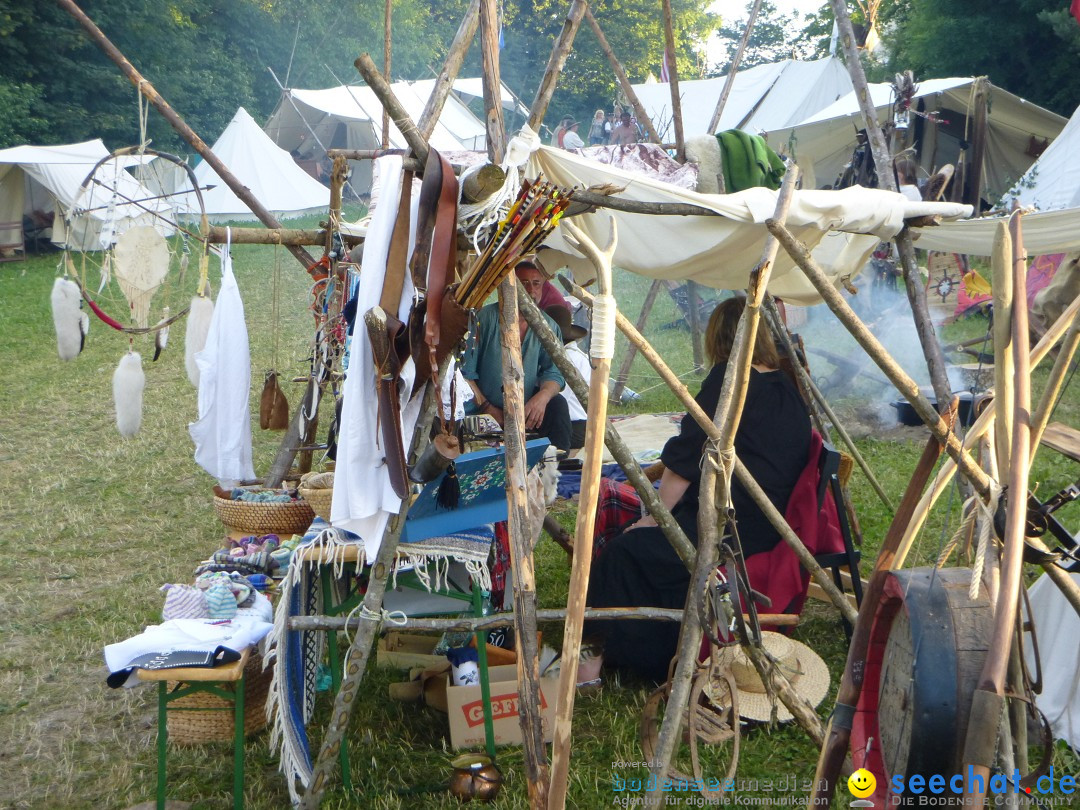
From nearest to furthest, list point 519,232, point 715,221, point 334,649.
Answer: point 519,232
point 334,649
point 715,221

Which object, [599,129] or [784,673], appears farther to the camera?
[599,129]

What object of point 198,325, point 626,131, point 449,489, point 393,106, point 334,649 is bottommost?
point 334,649

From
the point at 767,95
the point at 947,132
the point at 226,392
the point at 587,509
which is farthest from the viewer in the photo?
the point at 767,95

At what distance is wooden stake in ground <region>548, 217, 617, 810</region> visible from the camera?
2.04 metres

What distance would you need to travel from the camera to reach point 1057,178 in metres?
9.85

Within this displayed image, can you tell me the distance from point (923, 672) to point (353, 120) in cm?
2148

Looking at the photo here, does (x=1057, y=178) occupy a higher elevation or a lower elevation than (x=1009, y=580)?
higher

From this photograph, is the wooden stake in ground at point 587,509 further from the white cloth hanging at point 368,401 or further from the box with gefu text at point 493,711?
the box with gefu text at point 493,711

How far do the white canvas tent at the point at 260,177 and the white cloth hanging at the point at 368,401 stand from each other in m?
16.0

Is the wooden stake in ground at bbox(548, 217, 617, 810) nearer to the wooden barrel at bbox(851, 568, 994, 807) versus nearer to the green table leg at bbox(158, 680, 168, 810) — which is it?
the wooden barrel at bbox(851, 568, 994, 807)

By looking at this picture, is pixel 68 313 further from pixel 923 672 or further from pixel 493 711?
pixel 923 672

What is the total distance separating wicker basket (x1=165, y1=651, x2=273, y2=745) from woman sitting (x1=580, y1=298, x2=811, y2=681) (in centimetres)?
117

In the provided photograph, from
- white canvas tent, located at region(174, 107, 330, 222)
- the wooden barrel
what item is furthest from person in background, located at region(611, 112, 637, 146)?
the wooden barrel

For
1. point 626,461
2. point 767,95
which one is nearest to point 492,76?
point 626,461
